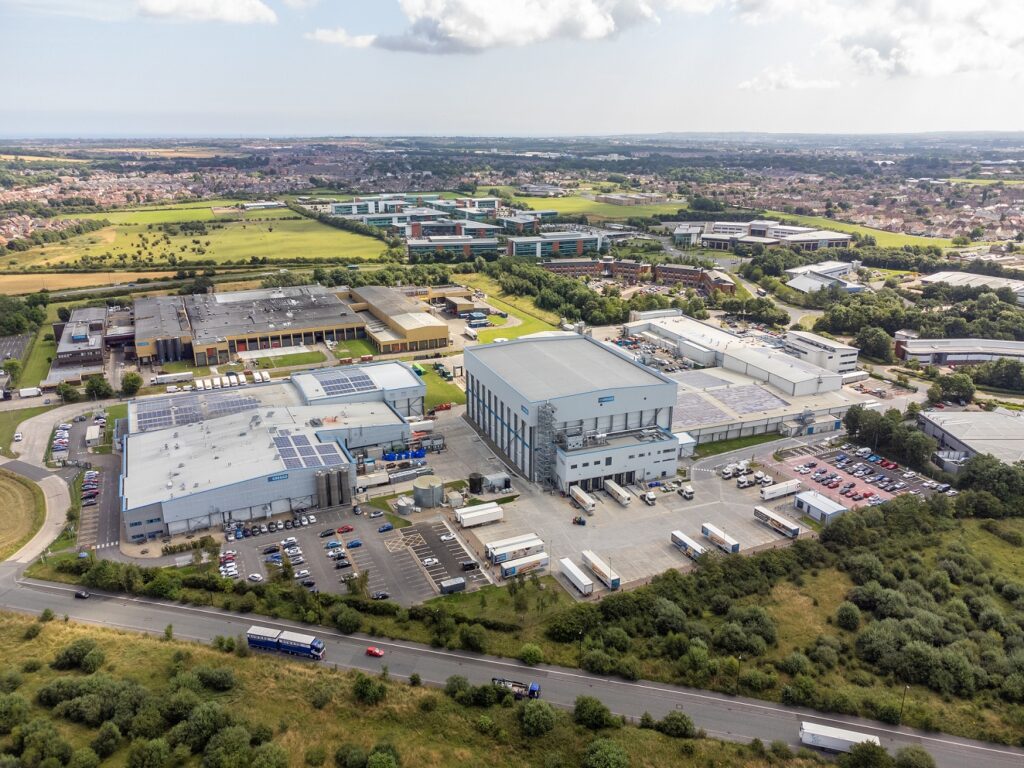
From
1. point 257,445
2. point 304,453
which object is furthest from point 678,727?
point 257,445

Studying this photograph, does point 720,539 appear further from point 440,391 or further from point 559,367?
point 440,391

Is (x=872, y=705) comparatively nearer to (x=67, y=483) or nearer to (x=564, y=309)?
(x=67, y=483)

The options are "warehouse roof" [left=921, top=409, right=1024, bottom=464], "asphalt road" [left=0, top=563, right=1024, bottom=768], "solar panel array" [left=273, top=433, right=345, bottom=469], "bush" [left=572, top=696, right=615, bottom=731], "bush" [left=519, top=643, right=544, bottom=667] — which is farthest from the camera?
"warehouse roof" [left=921, top=409, right=1024, bottom=464]

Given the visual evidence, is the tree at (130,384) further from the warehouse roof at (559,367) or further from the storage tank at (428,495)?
the storage tank at (428,495)

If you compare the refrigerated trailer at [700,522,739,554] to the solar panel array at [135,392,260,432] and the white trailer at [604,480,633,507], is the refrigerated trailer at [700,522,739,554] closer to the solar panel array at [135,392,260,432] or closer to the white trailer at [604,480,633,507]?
the white trailer at [604,480,633,507]

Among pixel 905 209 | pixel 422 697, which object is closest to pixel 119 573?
pixel 422 697

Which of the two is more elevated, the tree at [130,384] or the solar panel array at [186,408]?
the solar panel array at [186,408]

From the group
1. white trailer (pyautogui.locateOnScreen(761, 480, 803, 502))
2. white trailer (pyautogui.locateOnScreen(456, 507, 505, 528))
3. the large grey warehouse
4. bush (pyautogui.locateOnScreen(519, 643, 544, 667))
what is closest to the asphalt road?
bush (pyautogui.locateOnScreen(519, 643, 544, 667))

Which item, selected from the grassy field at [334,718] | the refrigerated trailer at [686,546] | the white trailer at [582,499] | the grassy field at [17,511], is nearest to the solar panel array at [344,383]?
the white trailer at [582,499]
